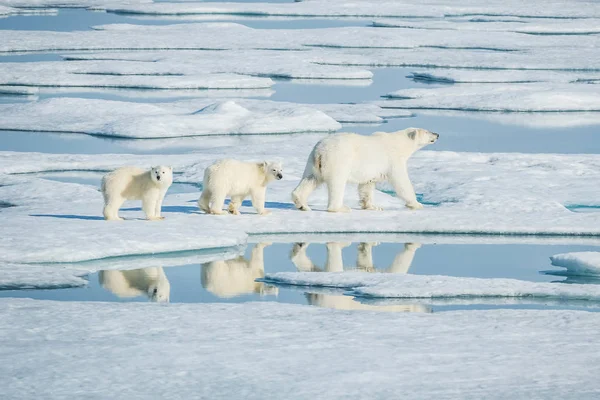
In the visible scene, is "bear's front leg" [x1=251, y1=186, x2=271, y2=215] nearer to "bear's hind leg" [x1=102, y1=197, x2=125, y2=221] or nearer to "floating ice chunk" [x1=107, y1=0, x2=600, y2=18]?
"bear's hind leg" [x1=102, y1=197, x2=125, y2=221]

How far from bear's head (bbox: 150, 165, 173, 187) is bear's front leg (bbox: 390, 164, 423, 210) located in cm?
189

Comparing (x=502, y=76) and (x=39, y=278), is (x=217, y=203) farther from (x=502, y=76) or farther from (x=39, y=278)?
(x=502, y=76)

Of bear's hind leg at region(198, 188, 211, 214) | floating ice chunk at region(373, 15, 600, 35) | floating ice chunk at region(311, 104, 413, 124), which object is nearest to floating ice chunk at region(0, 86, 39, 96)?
floating ice chunk at region(311, 104, 413, 124)

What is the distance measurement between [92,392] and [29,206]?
16.7ft

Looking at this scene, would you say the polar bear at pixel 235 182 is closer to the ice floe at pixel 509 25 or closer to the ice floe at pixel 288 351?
the ice floe at pixel 288 351

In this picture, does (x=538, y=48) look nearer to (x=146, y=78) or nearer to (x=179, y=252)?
(x=146, y=78)

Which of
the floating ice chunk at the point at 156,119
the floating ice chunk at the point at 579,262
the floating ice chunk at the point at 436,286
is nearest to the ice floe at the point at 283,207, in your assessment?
the floating ice chunk at the point at 579,262

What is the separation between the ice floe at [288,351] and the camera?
4.88 m

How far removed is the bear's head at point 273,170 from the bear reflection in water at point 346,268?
630 mm

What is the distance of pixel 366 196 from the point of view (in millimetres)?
9547

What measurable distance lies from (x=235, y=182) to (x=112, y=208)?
92 cm

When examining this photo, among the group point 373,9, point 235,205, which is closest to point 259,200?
point 235,205

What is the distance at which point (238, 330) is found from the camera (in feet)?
19.3

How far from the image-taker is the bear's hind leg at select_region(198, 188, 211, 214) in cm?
898
